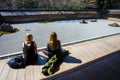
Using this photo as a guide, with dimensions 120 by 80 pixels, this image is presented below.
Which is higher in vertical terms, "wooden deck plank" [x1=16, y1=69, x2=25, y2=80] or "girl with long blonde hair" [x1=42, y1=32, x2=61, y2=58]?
"girl with long blonde hair" [x1=42, y1=32, x2=61, y2=58]

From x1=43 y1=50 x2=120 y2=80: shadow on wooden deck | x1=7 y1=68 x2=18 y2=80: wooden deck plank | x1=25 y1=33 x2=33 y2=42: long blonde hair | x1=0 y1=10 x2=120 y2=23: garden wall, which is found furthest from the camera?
x1=0 y1=10 x2=120 y2=23: garden wall

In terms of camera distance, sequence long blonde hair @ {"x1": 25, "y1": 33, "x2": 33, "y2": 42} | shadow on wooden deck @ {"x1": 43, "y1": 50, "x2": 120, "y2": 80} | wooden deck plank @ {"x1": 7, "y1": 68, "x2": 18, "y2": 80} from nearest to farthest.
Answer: wooden deck plank @ {"x1": 7, "y1": 68, "x2": 18, "y2": 80} → shadow on wooden deck @ {"x1": 43, "y1": 50, "x2": 120, "y2": 80} → long blonde hair @ {"x1": 25, "y1": 33, "x2": 33, "y2": 42}

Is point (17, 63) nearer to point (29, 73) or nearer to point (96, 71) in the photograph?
point (29, 73)

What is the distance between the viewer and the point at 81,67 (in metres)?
5.12

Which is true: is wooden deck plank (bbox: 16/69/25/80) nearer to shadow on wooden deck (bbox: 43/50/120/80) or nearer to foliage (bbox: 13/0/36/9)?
shadow on wooden deck (bbox: 43/50/120/80)

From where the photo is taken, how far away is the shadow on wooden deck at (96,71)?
4.61 meters

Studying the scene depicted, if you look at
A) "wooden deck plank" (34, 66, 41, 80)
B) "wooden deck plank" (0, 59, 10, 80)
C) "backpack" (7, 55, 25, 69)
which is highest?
"backpack" (7, 55, 25, 69)

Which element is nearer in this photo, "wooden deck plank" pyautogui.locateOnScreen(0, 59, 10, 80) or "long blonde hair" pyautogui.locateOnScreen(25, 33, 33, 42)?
"wooden deck plank" pyautogui.locateOnScreen(0, 59, 10, 80)

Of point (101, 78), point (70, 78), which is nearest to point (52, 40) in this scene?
point (70, 78)

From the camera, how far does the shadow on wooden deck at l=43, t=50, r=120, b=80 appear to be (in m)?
4.61

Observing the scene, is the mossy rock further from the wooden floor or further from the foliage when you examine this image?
the foliage

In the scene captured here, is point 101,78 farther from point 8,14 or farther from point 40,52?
point 8,14

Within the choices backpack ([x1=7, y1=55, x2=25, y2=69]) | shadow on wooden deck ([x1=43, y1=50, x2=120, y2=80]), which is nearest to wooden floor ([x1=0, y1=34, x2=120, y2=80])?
shadow on wooden deck ([x1=43, y1=50, x2=120, y2=80])

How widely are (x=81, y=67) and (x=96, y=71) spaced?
54 centimetres
